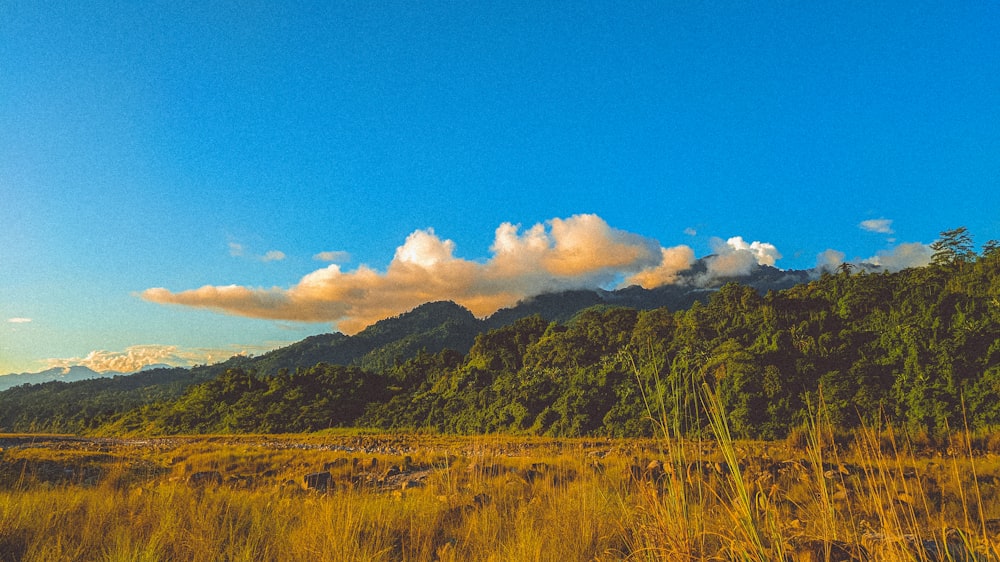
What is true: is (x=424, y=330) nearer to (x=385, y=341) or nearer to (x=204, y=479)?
(x=385, y=341)

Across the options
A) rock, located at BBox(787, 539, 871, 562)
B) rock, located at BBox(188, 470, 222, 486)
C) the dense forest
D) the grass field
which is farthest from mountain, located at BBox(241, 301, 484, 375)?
rock, located at BBox(787, 539, 871, 562)

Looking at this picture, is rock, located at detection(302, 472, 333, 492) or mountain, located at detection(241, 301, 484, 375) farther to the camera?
mountain, located at detection(241, 301, 484, 375)

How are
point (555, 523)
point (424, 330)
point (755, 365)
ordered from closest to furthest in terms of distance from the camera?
1. point (555, 523)
2. point (755, 365)
3. point (424, 330)

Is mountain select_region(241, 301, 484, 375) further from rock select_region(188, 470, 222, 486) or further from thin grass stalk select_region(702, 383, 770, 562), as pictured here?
thin grass stalk select_region(702, 383, 770, 562)

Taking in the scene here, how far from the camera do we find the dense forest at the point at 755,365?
15.3 metres

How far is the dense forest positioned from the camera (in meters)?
15.3

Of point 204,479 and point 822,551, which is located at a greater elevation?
point 822,551

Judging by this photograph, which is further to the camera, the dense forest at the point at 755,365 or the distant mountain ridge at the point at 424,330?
the distant mountain ridge at the point at 424,330

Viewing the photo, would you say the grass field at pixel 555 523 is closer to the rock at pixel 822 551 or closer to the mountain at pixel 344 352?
the rock at pixel 822 551

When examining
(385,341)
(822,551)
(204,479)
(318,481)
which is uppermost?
(385,341)

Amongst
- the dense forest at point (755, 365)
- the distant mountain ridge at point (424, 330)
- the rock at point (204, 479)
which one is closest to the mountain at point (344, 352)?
the distant mountain ridge at point (424, 330)

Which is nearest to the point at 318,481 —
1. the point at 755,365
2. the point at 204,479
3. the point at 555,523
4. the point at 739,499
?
the point at 204,479

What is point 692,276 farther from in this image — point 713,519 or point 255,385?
point 713,519

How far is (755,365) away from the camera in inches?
735
